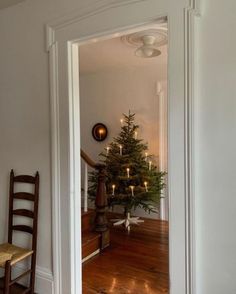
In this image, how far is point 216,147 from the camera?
159cm

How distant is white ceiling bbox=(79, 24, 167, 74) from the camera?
3.39 m

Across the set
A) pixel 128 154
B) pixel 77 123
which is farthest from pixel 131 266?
pixel 77 123

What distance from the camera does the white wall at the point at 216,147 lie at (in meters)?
1.54

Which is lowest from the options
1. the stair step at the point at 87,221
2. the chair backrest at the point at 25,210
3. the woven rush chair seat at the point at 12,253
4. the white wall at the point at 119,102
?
the stair step at the point at 87,221

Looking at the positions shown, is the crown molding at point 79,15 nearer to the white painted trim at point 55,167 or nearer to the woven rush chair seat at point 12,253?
the white painted trim at point 55,167

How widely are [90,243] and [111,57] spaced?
2.54 m

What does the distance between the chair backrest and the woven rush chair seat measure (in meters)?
0.09

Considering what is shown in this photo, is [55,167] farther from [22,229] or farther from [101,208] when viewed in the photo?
[101,208]

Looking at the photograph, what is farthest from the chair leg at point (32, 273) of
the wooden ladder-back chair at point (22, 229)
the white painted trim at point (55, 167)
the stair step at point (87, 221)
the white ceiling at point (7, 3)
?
the white ceiling at point (7, 3)

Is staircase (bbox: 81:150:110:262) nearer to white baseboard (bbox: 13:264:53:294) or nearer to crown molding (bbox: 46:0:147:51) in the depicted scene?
white baseboard (bbox: 13:264:53:294)

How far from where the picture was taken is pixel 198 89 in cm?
163

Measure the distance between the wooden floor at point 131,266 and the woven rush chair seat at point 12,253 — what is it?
71 centimetres

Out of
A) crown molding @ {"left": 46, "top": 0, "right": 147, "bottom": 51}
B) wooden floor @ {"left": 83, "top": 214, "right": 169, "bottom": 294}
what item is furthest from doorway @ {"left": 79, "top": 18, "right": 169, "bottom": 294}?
crown molding @ {"left": 46, "top": 0, "right": 147, "bottom": 51}

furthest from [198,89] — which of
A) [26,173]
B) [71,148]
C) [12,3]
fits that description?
[12,3]
